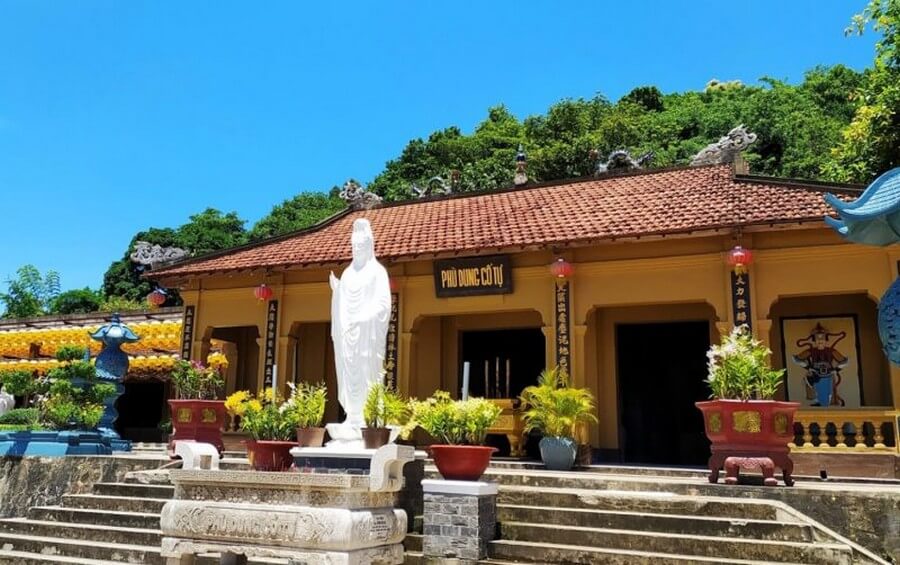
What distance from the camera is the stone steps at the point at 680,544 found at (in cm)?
578

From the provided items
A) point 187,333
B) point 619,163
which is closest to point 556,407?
point 619,163

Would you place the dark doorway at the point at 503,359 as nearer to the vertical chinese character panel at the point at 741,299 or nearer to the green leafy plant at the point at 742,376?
the vertical chinese character panel at the point at 741,299

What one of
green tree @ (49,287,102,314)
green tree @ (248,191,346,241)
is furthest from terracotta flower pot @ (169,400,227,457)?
green tree @ (49,287,102,314)

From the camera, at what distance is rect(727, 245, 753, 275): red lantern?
10195 mm

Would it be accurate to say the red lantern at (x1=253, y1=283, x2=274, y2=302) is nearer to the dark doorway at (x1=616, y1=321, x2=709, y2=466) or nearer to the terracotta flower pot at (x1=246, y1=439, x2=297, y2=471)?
the dark doorway at (x1=616, y1=321, x2=709, y2=466)

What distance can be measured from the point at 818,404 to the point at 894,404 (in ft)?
4.45

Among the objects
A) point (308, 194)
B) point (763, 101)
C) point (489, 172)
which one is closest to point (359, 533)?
point (489, 172)

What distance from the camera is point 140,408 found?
763 inches

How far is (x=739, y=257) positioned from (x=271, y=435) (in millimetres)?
6614

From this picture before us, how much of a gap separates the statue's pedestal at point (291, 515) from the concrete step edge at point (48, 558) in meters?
2.11

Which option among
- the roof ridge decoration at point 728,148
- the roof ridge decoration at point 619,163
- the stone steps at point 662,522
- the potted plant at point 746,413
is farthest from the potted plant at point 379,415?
the roof ridge decoration at point 619,163

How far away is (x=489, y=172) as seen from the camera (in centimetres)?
2958

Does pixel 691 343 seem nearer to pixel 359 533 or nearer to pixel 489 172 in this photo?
pixel 359 533

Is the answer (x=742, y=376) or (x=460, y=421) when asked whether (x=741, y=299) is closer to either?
(x=742, y=376)
